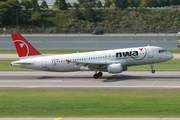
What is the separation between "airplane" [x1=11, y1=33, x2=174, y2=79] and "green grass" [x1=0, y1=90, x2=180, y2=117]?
28.1ft

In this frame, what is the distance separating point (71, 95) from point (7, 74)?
63.0ft

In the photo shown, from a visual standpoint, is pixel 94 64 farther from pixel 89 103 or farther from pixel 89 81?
pixel 89 103

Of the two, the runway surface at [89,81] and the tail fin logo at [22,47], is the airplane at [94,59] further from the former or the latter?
the runway surface at [89,81]

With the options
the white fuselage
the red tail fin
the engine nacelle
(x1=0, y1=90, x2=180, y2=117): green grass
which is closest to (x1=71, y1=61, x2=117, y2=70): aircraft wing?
the white fuselage

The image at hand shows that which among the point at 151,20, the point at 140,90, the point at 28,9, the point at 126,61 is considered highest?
the point at 28,9

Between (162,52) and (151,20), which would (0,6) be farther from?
(162,52)

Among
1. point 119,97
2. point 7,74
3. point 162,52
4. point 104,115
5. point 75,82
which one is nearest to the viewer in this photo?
point 104,115

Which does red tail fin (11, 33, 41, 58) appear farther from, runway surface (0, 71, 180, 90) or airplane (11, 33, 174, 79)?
runway surface (0, 71, 180, 90)

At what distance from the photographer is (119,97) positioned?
1040 inches

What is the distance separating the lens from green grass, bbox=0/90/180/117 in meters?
20.6

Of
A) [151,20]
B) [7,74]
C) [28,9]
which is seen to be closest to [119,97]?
[7,74]

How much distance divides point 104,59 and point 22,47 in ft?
40.7

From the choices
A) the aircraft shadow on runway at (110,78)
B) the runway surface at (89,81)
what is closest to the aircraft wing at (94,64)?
the runway surface at (89,81)

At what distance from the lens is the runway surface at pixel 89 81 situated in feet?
105
